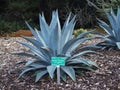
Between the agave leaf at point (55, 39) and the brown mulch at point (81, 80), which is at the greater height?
the agave leaf at point (55, 39)

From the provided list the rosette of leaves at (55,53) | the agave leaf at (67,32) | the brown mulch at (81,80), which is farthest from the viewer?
the agave leaf at (67,32)

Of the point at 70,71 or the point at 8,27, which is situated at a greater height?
the point at 8,27

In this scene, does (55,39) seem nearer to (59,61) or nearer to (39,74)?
(59,61)

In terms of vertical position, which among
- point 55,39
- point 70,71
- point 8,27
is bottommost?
point 70,71

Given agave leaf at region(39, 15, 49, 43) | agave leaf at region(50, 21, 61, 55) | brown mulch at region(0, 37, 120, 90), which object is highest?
agave leaf at region(39, 15, 49, 43)

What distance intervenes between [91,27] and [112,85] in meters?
7.62

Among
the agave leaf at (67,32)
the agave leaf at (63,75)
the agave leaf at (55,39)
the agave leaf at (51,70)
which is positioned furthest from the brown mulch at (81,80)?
the agave leaf at (67,32)

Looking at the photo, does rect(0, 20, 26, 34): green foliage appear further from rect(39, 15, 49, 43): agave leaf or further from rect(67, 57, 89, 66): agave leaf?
rect(67, 57, 89, 66): agave leaf

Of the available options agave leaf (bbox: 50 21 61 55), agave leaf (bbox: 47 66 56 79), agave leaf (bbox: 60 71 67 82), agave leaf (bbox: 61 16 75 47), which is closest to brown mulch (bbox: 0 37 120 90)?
agave leaf (bbox: 60 71 67 82)

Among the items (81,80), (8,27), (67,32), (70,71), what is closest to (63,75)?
(70,71)

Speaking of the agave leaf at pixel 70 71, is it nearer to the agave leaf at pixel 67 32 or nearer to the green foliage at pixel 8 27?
the agave leaf at pixel 67 32

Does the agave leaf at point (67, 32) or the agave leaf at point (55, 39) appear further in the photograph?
the agave leaf at point (67, 32)

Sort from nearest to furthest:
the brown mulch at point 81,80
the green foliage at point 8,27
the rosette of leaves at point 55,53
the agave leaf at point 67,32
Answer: the brown mulch at point 81,80 → the rosette of leaves at point 55,53 → the agave leaf at point 67,32 → the green foliage at point 8,27

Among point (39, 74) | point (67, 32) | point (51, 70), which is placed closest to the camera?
point (51, 70)
